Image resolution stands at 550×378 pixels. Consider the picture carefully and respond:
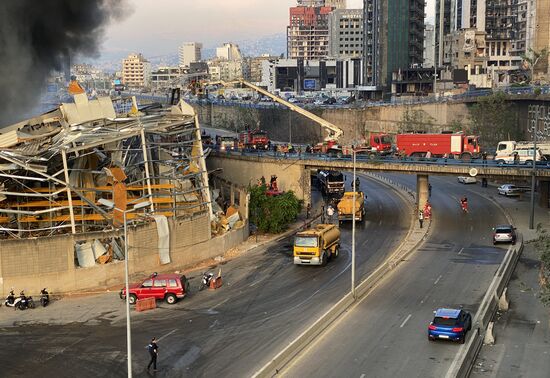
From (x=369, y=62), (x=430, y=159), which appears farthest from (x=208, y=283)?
(x=369, y=62)

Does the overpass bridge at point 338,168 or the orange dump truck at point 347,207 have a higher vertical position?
the overpass bridge at point 338,168

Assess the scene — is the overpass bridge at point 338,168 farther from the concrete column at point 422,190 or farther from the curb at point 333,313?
the curb at point 333,313

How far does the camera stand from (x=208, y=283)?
150 feet

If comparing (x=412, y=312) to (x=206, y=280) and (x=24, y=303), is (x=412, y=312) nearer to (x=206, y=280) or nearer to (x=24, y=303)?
(x=206, y=280)

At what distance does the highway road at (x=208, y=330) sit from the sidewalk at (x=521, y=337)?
8780 millimetres

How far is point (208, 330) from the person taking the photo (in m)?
37.3

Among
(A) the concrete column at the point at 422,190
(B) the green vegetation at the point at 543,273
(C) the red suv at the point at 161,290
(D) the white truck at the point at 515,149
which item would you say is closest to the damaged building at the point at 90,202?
(C) the red suv at the point at 161,290

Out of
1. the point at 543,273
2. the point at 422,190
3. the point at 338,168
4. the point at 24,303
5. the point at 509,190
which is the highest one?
the point at 543,273

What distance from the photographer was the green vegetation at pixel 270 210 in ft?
203

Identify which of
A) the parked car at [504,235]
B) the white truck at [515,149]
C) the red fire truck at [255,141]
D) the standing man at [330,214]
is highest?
the white truck at [515,149]

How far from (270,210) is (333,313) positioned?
2493cm

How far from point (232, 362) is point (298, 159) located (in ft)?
137

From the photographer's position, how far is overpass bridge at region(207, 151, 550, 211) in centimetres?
6322

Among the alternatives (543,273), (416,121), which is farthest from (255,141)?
(543,273)
